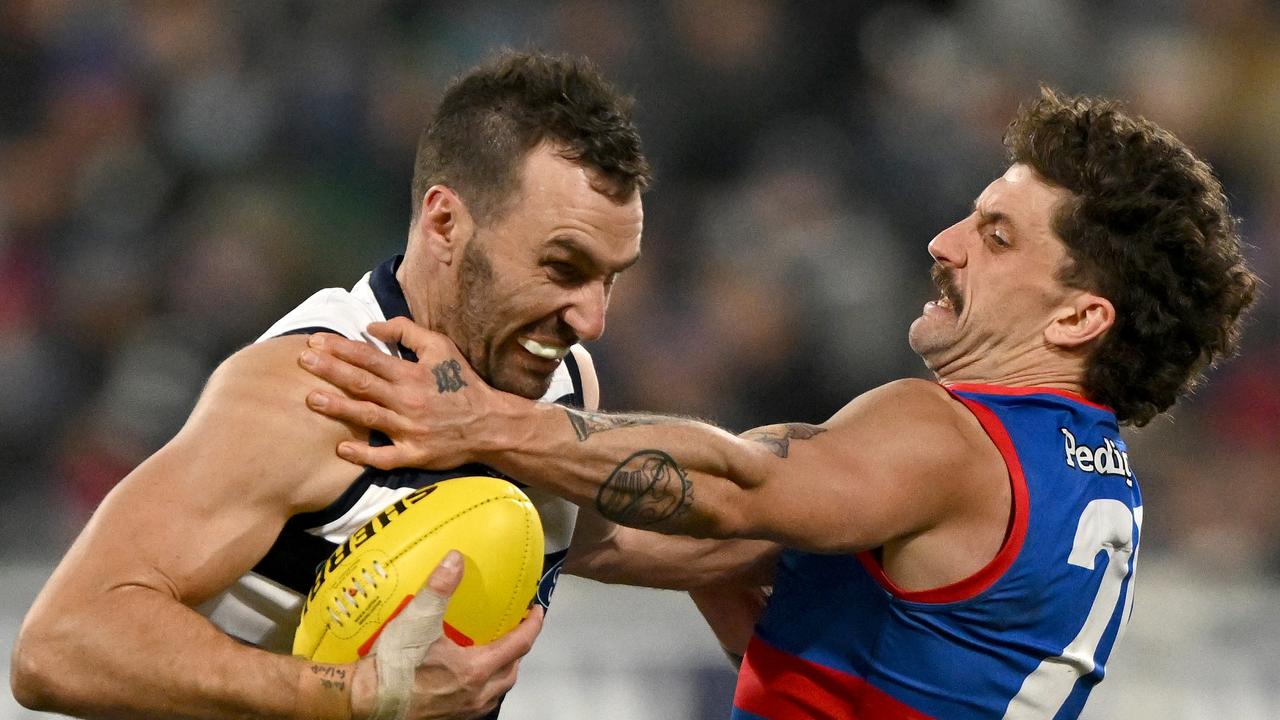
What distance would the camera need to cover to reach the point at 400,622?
2.42 metres

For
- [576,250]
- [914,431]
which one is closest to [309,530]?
[576,250]

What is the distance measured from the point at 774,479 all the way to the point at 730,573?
752 millimetres

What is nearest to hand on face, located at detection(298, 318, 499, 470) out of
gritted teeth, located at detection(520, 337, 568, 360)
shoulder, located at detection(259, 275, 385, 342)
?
shoulder, located at detection(259, 275, 385, 342)

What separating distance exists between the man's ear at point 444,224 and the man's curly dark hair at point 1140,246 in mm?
1307

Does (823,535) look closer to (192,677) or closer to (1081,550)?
(1081,550)

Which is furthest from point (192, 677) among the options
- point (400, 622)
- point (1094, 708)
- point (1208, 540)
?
point (1208, 540)

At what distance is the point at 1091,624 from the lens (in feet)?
10.5

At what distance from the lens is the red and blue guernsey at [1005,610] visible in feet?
9.92

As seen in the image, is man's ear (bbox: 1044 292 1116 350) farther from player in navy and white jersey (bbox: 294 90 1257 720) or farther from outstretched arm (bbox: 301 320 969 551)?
outstretched arm (bbox: 301 320 969 551)

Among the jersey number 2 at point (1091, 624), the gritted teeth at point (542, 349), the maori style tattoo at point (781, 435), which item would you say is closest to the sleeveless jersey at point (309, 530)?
the gritted teeth at point (542, 349)

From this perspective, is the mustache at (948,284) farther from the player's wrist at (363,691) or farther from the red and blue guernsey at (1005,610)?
the player's wrist at (363,691)

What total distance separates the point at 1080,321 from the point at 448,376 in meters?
1.44

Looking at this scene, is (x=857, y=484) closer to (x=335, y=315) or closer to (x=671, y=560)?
(x=671, y=560)

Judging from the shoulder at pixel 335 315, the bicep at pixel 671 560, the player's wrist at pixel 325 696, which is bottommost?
the player's wrist at pixel 325 696
